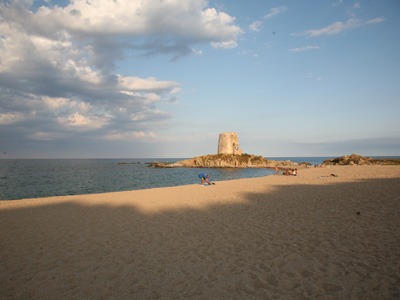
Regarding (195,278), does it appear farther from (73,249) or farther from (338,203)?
(338,203)

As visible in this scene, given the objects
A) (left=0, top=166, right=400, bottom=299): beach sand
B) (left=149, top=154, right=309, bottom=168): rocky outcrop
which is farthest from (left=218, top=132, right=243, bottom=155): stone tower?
(left=0, top=166, right=400, bottom=299): beach sand

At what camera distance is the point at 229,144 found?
9988cm

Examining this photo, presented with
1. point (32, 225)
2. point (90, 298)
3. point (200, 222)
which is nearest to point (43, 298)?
point (90, 298)

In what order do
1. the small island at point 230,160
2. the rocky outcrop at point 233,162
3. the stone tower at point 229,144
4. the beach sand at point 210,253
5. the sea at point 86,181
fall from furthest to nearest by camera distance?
the stone tower at point 229,144, the small island at point 230,160, the rocky outcrop at point 233,162, the sea at point 86,181, the beach sand at point 210,253

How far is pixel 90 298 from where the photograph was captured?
523 cm

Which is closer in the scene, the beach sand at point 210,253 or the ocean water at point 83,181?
the beach sand at point 210,253

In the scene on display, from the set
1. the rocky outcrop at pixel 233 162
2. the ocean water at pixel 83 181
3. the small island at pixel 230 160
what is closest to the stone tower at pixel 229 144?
the small island at pixel 230 160

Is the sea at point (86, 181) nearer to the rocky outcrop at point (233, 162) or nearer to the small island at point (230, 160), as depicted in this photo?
the rocky outcrop at point (233, 162)

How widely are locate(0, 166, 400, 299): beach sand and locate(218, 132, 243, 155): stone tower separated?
86.0m

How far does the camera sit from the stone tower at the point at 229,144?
99750 millimetres

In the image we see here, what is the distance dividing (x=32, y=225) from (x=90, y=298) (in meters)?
8.63

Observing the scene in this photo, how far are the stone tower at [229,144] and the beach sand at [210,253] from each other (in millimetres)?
86041

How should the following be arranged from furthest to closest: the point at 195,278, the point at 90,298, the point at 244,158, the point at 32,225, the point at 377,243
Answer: the point at 244,158, the point at 32,225, the point at 377,243, the point at 195,278, the point at 90,298

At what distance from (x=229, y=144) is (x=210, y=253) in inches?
3675
